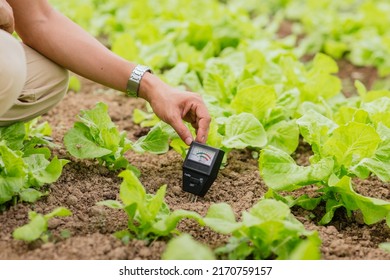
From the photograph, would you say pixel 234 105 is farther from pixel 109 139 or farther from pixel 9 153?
pixel 9 153

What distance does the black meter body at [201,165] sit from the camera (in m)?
2.22

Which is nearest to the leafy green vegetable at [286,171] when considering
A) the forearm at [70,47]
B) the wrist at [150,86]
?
the wrist at [150,86]

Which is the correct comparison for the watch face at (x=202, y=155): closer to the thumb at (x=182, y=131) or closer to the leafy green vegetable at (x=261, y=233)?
the thumb at (x=182, y=131)

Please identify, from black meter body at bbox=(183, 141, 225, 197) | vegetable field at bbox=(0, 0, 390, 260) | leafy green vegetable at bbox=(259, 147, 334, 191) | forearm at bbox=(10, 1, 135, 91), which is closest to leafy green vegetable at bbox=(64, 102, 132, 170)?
vegetable field at bbox=(0, 0, 390, 260)

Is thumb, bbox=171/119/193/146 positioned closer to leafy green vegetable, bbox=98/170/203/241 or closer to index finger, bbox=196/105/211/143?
index finger, bbox=196/105/211/143

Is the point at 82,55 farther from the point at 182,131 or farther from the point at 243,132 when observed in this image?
the point at 243,132

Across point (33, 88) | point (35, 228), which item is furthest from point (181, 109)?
point (35, 228)

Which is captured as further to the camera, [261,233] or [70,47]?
[70,47]

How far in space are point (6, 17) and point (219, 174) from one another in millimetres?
966

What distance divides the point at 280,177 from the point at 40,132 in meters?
1.03

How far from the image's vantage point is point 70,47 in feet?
7.82

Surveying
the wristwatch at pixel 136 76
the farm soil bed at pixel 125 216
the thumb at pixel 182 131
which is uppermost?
the wristwatch at pixel 136 76

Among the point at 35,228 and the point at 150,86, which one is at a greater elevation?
the point at 150,86

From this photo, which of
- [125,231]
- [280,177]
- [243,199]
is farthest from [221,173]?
[125,231]
